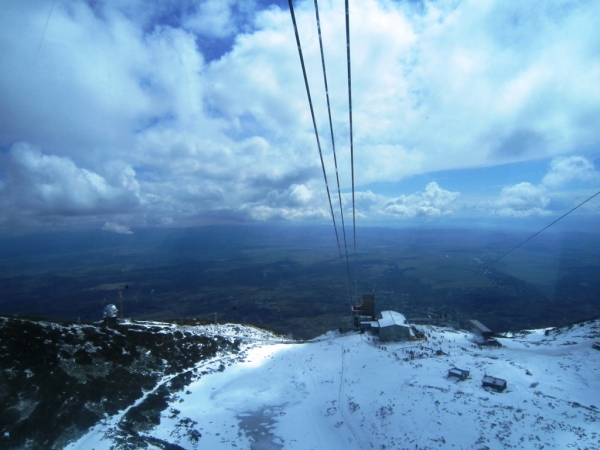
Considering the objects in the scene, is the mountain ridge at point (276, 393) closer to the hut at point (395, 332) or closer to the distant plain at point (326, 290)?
the hut at point (395, 332)

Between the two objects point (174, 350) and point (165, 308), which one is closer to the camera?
point (174, 350)

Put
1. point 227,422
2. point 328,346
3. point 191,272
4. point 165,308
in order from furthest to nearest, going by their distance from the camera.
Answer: point 191,272
point 165,308
point 328,346
point 227,422

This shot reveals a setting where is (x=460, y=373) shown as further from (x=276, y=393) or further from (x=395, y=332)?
(x=395, y=332)

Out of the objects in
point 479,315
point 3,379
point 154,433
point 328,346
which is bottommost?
point 479,315

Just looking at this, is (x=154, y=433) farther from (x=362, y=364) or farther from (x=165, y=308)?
(x=165, y=308)

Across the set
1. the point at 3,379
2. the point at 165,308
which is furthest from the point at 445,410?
the point at 165,308

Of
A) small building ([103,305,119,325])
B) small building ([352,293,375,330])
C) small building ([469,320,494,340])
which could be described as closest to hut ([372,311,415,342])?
small building ([469,320,494,340])
